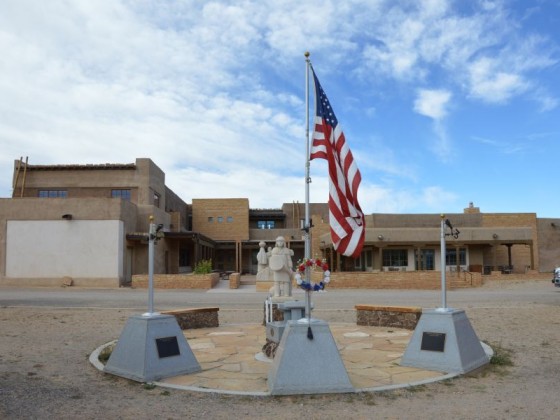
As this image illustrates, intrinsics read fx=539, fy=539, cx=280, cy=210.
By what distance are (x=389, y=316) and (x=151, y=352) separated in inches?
266

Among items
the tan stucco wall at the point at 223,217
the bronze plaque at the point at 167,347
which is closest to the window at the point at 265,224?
the tan stucco wall at the point at 223,217

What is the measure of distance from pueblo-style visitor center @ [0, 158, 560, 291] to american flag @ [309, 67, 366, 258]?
19757mm

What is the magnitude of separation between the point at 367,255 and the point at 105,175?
19.3m

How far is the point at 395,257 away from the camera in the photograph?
37.6m

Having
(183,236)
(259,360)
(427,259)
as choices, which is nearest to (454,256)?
(427,259)

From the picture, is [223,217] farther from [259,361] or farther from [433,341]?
[433,341]

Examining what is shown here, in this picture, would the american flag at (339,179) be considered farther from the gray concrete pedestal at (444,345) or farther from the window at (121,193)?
the window at (121,193)

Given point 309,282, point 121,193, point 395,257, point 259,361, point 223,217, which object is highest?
point 121,193

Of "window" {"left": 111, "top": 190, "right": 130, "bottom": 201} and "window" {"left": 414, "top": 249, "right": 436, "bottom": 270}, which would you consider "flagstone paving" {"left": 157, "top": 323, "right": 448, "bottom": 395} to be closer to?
"window" {"left": 111, "top": 190, "right": 130, "bottom": 201}

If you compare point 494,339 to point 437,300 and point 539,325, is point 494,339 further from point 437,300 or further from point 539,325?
point 437,300

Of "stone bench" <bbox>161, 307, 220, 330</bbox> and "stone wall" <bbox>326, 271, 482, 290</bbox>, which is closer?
"stone bench" <bbox>161, 307, 220, 330</bbox>

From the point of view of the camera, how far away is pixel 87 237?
27719 mm

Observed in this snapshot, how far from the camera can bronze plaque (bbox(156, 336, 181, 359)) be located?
7277mm

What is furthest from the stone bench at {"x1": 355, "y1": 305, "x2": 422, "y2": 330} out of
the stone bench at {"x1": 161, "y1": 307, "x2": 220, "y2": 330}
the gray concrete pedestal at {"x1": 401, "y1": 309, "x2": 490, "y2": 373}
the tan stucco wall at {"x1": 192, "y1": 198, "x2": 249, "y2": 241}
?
the tan stucco wall at {"x1": 192, "y1": 198, "x2": 249, "y2": 241}
